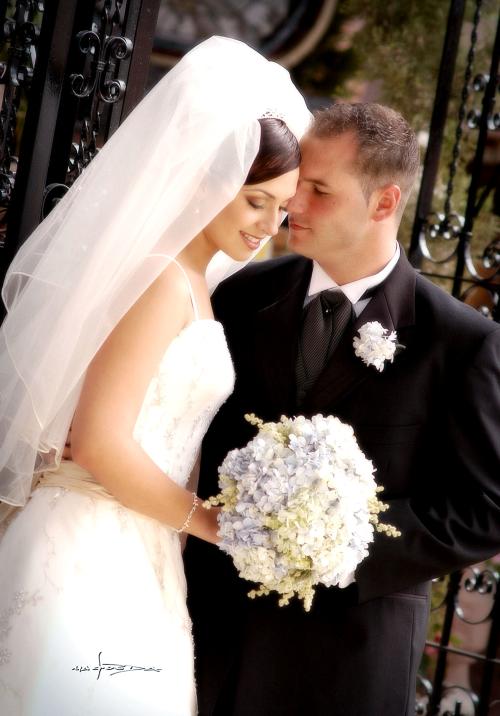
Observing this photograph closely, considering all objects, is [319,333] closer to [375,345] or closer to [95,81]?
[375,345]

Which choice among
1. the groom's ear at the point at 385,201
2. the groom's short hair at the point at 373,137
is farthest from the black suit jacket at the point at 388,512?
the groom's short hair at the point at 373,137

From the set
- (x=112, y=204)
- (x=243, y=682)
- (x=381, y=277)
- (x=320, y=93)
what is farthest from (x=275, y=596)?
(x=320, y=93)

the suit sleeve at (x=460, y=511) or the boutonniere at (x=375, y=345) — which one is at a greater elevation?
the boutonniere at (x=375, y=345)

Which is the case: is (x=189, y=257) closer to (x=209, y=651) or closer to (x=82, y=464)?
(x=82, y=464)

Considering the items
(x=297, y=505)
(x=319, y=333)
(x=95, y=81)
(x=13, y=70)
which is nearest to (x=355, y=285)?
(x=319, y=333)

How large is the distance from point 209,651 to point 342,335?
3.22 ft

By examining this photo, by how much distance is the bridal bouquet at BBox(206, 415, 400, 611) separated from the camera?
2.21 meters

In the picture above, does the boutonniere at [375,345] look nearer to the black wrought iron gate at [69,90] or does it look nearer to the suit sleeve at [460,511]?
the suit sleeve at [460,511]

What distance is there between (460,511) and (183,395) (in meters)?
0.82

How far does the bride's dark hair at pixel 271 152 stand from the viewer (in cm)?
247

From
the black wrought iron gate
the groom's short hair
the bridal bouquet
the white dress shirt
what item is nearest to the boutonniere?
the white dress shirt

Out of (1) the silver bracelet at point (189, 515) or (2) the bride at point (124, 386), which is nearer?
(2) the bride at point (124, 386)

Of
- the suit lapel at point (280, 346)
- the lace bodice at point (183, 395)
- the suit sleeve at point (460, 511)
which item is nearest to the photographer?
the lace bodice at point (183, 395)

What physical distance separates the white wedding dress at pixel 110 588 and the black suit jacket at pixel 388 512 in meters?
0.25
